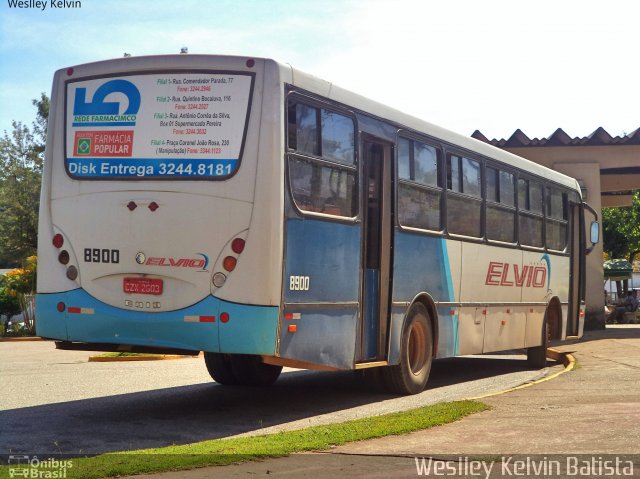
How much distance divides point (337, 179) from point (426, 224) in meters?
2.54

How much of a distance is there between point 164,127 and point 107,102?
0.77 m

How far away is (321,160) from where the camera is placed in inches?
409

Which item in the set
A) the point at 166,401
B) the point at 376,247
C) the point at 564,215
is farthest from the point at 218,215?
the point at 564,215

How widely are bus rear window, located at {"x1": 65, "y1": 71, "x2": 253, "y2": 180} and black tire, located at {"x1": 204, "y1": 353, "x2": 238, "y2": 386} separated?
3946 mm

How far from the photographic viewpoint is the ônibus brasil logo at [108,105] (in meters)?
9.87

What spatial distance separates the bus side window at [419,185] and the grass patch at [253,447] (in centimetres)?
318

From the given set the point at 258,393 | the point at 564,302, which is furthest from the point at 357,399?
the point at 564,302

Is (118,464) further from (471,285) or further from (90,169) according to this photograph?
(471,285)

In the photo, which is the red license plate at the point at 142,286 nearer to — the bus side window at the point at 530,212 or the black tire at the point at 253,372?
the black tire at the point at 253,372

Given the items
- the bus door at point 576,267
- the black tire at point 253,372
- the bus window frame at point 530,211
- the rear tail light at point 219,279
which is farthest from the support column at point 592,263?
the rear tail light at point 219,279

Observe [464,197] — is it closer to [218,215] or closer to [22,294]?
[218,215]

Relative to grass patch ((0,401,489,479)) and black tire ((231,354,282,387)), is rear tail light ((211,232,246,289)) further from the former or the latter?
black tire ((231,354,282,387))

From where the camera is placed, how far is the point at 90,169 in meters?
10.0

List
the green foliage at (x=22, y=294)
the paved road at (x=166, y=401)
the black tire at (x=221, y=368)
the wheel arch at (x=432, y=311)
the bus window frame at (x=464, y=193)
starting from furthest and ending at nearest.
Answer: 1. the green foliage at (x=22, y=294)
2. the bus window frame at (x=464, y=193)
3. the black tire at (x=221, y=368)
4. the wheel arch at (x=432, y=311)
5. the paved road at (x=166, y=401)
